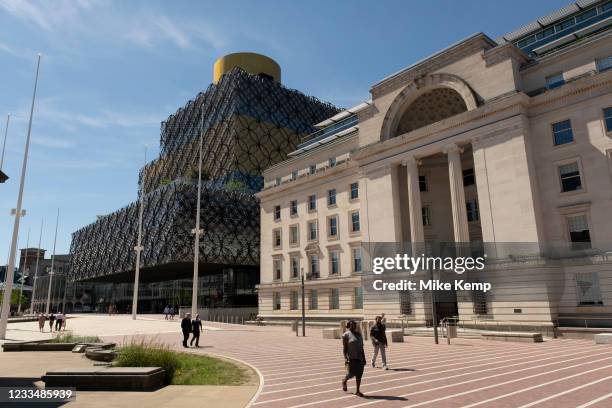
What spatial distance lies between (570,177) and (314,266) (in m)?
29.2

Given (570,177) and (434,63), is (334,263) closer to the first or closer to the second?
(434,63)

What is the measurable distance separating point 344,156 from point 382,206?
10.8 meters

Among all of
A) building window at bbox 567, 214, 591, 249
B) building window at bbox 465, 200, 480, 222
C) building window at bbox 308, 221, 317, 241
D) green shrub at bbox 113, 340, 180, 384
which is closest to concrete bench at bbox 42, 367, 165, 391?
green shrub at bbox 113, 340, 180, 384

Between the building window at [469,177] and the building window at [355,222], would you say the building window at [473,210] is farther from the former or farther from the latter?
the building window at [355,222]

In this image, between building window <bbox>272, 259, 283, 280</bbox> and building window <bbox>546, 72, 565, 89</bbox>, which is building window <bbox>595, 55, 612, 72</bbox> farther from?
building window <bbox>272, 259, 283, 280</bbox>

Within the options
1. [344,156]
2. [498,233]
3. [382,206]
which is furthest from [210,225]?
[498,233]

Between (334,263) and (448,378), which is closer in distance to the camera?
(448,378)

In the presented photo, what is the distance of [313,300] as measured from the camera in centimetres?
5219

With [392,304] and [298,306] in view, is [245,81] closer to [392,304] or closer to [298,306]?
[298,306]

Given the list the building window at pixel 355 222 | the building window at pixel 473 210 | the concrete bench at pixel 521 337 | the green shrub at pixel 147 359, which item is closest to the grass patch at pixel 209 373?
the green shrub at pixel 147 359

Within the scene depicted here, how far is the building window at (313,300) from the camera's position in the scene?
51566mm

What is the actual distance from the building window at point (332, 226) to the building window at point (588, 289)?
25.7 meters

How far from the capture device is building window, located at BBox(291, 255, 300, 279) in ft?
181

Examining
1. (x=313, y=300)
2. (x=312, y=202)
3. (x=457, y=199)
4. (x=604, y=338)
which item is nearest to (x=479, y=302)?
(x=457, y=199)
